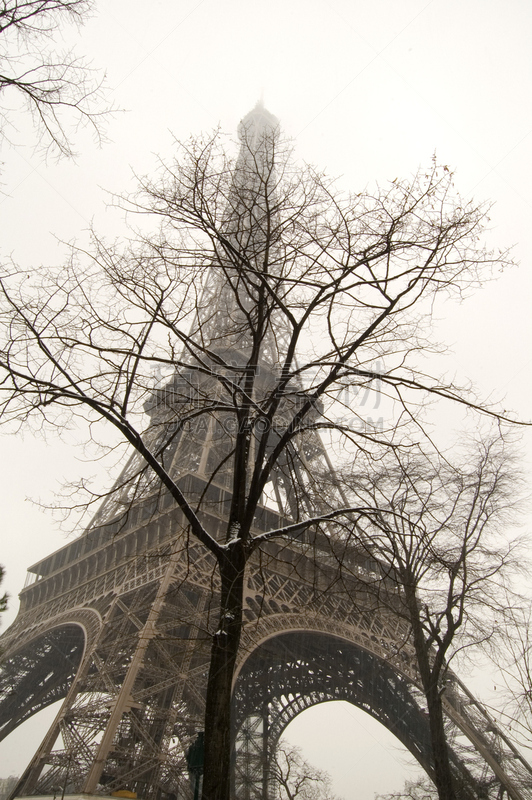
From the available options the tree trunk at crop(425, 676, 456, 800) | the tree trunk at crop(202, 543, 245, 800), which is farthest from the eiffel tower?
the tree trunk at crop(425, 676, 456, 800)

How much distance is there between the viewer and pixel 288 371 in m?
6.48

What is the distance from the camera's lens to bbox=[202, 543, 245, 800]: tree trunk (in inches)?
177

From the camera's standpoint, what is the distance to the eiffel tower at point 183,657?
14031mm

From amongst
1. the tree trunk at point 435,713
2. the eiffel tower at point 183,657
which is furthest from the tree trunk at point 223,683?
the tree trunk at point 435,713

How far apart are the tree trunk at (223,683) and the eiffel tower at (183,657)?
143 centimetres

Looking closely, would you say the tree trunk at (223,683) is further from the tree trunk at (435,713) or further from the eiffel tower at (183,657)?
the tree trunk at (435,713)

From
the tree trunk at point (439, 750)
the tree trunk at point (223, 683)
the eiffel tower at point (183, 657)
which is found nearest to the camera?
the tree trunk at point (223, 683)

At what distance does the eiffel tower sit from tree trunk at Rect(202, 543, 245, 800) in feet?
4.68

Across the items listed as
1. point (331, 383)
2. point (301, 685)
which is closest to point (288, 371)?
point (331, 383)

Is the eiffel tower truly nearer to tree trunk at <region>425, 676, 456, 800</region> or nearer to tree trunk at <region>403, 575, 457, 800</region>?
tree trunk at <region>403, 575, 457, 800</region>

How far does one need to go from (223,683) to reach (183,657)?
493 inches

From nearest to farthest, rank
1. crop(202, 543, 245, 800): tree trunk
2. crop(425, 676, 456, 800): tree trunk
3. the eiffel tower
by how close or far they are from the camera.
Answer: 1. crop(202, 543, 245, 800): tree trunk
2. crop(425, 676, 456, 800): tree trunk
3. the eiffel tower

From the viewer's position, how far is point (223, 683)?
16.1ft

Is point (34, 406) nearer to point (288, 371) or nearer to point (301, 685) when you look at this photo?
point (288, 371)
